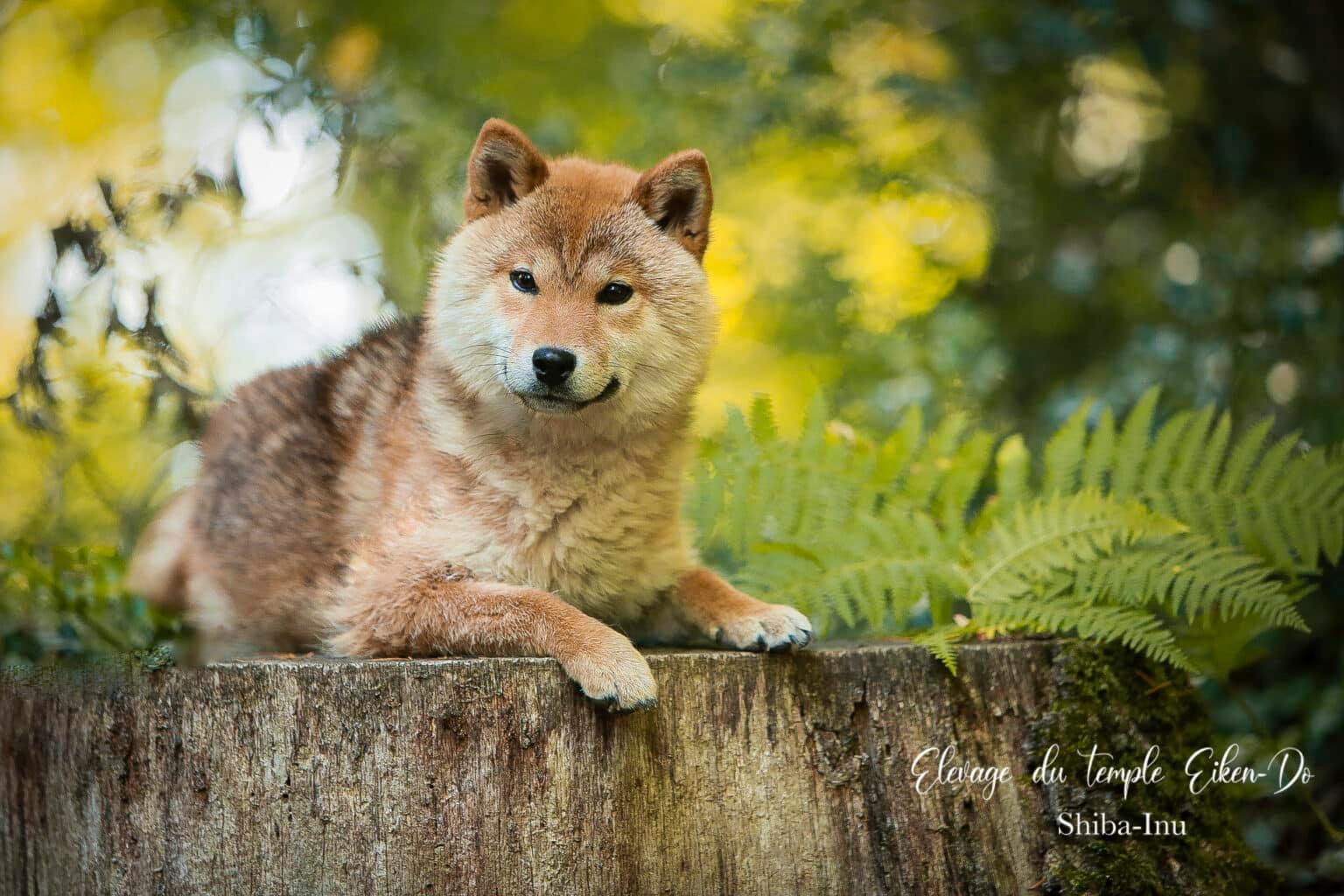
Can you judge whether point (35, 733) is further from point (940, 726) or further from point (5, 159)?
Result: point (5, 159)

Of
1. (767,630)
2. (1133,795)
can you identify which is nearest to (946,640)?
(767,630)

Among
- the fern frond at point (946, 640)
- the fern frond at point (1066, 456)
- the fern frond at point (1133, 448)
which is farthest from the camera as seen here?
the fern frond at point (1066, 456)

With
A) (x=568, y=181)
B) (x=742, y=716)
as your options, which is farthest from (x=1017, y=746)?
(x=568, y=181)

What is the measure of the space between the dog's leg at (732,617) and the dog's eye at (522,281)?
1151 millimetres

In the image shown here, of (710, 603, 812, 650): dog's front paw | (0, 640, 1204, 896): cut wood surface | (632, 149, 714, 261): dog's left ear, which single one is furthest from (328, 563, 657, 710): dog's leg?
(632, 149, 714, 261): dog's left ear

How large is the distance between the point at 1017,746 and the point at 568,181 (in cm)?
242

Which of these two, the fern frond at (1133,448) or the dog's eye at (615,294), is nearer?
the dog's eye at (615,294)

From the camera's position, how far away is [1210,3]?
20.0ft

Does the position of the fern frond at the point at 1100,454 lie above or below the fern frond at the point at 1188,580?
above

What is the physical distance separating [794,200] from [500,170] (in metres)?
5.99

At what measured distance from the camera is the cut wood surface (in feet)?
8.45

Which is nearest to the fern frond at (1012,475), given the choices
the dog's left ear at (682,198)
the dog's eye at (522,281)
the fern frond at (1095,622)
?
the fern frond at (1095,622)

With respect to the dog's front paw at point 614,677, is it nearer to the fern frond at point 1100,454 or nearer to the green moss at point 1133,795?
the green moss at point 1133,795

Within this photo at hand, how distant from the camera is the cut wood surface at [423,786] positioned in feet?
8.45
